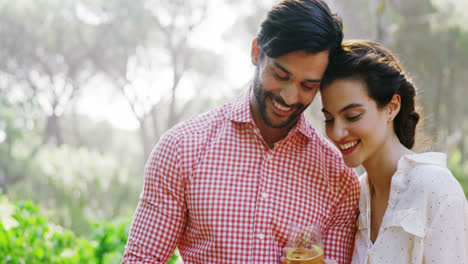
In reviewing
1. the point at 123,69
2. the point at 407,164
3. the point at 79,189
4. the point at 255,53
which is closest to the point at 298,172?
the point at 407,164

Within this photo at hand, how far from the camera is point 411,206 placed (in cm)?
185

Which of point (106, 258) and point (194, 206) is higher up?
point (194, 206)

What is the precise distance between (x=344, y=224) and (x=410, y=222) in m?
0.39

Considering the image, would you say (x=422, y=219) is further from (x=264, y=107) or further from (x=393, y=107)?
(x=264, y=107)

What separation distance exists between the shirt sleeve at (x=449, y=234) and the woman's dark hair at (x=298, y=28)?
0.80m

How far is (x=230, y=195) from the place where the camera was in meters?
1.90

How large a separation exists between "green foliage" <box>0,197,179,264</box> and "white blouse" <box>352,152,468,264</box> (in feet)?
5.71

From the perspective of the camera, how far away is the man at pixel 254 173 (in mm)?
1866

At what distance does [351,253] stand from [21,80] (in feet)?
57.3

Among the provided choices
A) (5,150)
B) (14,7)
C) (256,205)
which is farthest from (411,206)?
(14,7)

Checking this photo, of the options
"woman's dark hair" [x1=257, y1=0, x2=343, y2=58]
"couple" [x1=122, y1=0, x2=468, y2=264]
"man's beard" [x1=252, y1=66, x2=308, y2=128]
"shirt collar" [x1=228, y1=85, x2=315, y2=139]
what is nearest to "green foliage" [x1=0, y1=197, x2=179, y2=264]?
"couple" [x1=122, y1=0, x2=468, y2=264]

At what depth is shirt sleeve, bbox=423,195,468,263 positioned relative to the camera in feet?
5.74

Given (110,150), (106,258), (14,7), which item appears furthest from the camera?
(110,150)

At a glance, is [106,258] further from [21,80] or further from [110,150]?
[110,150]
